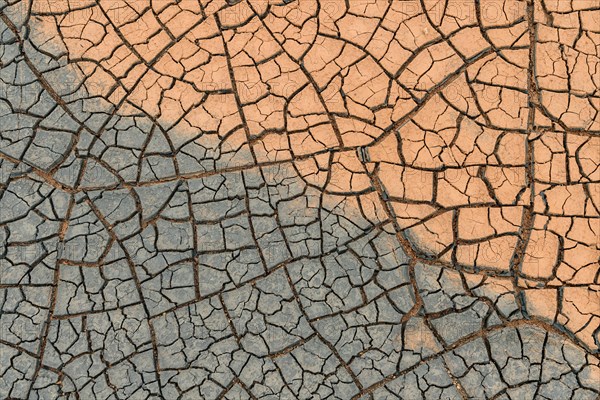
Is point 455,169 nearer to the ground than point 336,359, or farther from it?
farther from it

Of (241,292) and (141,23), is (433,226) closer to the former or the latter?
(241,292)

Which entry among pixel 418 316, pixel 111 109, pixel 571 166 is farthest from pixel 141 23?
pixel 571 166

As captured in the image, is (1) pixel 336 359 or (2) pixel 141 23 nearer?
(1) pixel 336 359

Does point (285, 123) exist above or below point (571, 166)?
above

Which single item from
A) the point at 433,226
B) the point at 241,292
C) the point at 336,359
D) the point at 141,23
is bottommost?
the point at 336,359

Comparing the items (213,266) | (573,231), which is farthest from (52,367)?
(573,231)

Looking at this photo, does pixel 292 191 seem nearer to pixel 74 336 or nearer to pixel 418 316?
pixel 418 316
